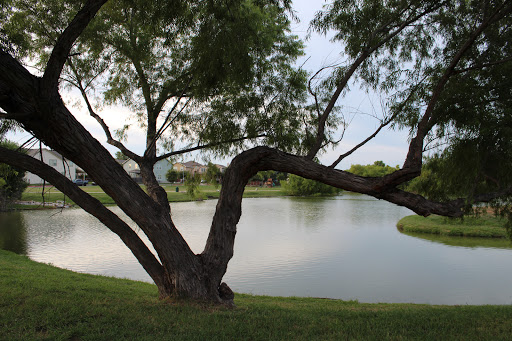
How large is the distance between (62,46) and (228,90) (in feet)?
9.90

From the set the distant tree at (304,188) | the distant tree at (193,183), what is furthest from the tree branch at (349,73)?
the distant tree at (304,188)

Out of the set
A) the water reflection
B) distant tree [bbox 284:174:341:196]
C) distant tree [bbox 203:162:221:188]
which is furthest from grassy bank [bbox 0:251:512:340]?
distant tree [bbox 284:174:341:196]

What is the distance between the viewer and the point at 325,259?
37.1ft

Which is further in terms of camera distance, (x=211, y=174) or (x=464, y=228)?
(x=464, y=228)

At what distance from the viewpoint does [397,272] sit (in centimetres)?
1001

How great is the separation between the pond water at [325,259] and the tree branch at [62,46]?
221cm

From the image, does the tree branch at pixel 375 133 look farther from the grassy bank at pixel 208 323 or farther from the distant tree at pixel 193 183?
the distant tree at pixel 193 183

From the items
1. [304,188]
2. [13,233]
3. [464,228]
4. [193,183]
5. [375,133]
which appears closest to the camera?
[375,133]

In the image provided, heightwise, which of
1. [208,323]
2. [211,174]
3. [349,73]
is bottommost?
[208,323]

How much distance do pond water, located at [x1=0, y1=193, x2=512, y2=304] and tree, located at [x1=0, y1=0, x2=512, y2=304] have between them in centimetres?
176

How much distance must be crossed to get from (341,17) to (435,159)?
8.95ft

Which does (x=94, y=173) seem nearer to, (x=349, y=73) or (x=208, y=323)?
(x=208, y=323)

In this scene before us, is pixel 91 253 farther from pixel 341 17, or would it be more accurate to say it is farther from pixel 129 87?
pixel 341 17

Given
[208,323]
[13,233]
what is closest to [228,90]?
[208,323]
